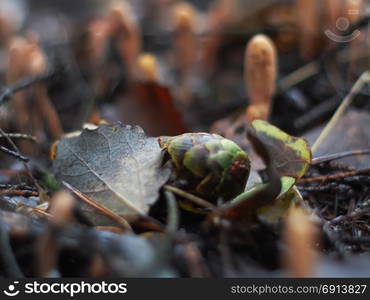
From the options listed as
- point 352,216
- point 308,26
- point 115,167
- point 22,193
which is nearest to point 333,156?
point 352,216

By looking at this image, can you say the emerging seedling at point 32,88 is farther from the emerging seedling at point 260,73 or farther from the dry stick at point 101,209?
the dry stick at point 101,209

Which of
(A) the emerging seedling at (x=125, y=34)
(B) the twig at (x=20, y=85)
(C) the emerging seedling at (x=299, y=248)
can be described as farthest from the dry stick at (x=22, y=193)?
(A) the emerging seedling at (x=125, y=34)

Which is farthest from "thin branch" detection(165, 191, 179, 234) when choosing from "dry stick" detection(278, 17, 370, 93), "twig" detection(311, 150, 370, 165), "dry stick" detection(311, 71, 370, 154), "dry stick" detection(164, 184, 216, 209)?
"dry stick" detection(278, 17, 370, 93)

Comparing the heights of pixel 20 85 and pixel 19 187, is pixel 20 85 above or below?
above

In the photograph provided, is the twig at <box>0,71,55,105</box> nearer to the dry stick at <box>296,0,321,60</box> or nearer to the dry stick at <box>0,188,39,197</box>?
the dry stick at <box>0,188,39,197</box>

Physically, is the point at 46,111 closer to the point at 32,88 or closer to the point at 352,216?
the point at 32,88

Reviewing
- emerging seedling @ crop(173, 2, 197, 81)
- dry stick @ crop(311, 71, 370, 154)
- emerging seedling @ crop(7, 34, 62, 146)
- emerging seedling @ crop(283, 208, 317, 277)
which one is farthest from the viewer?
emerging seedling @ crop(173, 2, 197, 81)

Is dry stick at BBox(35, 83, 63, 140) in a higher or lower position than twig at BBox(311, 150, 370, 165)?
higher
